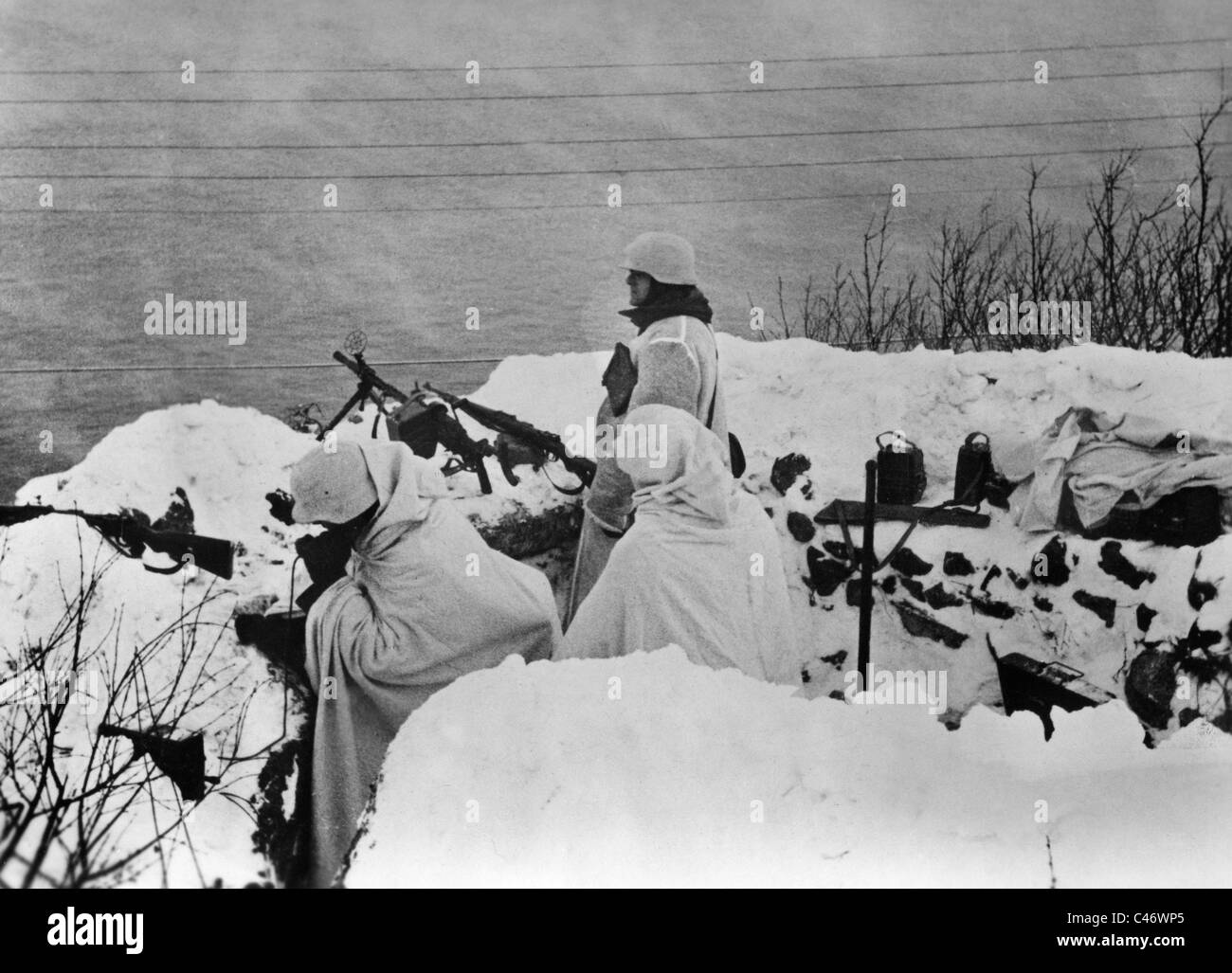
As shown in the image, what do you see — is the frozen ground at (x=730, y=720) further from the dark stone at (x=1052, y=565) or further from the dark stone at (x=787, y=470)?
the dark stone at (x=787, y=470)

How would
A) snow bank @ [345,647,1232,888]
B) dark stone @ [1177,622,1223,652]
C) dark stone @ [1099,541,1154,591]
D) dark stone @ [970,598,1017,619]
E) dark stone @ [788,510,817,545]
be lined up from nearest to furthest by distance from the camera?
1. snow bank @ [345,647,1232,888]
2. dark stone @ [1177,622,1223,652]
3. dark stone @ [1099,541,1154,591]
4. dark stone @ [970,598,1017,619]
5. dark stone @ [788,510,817,545]

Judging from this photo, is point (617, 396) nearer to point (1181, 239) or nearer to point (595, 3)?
point (595, 3)

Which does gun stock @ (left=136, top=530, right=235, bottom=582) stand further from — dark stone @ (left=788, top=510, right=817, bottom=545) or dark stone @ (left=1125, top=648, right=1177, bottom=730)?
dark stone @ (left=1125, top=648, right=1177, bottom=730)

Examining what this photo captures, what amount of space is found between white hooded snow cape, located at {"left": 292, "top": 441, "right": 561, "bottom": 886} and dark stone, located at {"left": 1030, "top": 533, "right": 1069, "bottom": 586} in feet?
7.59

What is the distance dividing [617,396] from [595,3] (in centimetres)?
190

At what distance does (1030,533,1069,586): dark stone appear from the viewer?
650cm

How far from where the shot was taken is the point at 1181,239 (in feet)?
22.4

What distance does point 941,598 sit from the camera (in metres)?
6.67

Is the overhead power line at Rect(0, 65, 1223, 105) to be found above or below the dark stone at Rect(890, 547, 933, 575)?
above

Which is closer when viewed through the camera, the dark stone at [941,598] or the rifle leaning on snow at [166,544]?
the rifle leaning on snow at [166,544]

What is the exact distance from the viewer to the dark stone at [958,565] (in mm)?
6656

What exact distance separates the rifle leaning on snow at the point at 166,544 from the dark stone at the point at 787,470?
2528 mm

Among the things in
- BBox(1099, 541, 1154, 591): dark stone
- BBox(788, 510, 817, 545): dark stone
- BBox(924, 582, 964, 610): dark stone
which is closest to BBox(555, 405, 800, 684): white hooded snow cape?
BBox(788, 510, 817, 545): dark stone

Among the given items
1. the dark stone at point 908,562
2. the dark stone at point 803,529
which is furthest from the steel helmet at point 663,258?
the dark stone at point 908,562
